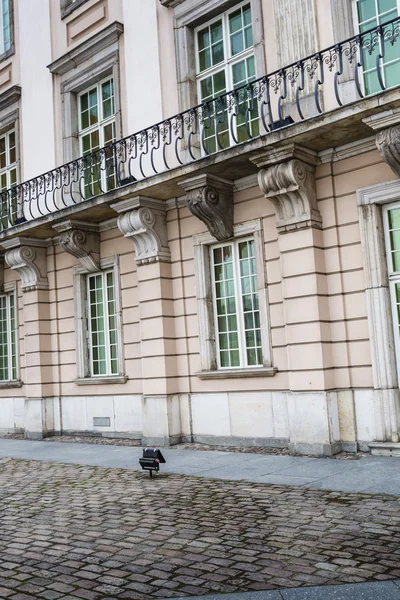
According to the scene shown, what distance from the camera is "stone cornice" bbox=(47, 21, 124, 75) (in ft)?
42.6

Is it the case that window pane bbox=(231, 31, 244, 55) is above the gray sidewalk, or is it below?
above

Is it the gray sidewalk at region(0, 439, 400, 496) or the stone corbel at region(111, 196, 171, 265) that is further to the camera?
the stone corbel at region(111, 196, 171, 265)

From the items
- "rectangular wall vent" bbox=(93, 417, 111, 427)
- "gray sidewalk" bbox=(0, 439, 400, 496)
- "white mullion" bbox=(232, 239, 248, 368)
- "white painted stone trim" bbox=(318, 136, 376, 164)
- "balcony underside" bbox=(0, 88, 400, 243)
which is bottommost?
"gray sidewalk" bbox=(0, 439, 400, 496)

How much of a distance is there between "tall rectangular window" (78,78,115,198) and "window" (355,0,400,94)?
5.55m

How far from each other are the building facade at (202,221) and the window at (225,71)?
39mm

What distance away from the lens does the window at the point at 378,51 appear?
9281mm

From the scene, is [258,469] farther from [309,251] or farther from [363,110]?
[363,110]

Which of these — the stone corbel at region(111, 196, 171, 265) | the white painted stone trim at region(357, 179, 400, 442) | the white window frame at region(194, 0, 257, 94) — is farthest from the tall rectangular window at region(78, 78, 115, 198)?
the white painted stone trim at region(357, 179, 400, 442)

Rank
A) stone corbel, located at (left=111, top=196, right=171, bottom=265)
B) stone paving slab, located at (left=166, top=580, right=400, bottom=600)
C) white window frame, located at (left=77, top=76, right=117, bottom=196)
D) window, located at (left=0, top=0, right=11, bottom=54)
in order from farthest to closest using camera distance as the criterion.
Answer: window, located at (left=0, top=0, right=11, bottom=54)
white window frame, located at (left=77, top=76, right=117, bottom=196)
stone corbel, located at (left=111, top=196, right=171, bottom=265)
stone paving slab, located at (left=166, top=580, right=400, bottom=600)

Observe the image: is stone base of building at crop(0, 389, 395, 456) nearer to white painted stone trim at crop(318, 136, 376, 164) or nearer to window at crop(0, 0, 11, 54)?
white painted stone trim at crop(318, 136, 376, 164)

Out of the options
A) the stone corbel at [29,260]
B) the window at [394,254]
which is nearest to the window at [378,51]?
the window at [394,254]

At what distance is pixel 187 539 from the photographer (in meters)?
5.38

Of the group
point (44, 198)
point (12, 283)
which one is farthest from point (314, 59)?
point (12, 283)

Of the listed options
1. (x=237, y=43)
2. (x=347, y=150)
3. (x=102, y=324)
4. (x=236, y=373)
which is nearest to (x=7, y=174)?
(x=102, y=324)
